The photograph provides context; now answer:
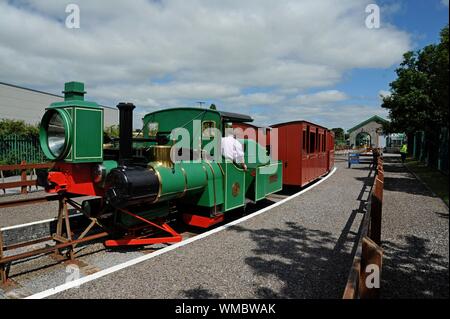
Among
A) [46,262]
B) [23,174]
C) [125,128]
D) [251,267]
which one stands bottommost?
[46,262]

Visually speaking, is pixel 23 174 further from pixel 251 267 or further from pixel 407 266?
pixel 407 266

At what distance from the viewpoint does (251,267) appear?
412 centimetres

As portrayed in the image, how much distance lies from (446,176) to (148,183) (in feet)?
12.4

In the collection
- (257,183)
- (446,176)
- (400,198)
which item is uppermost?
(446,176)

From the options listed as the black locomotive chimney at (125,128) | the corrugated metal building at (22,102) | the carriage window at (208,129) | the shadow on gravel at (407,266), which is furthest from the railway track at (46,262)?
the corrugated metal building at (22,102)

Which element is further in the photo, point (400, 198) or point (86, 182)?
point (400, 198)

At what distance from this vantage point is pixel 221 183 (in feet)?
19.0

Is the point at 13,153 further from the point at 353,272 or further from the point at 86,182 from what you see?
the point at 353,272

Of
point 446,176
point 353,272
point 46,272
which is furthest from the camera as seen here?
point 46,272

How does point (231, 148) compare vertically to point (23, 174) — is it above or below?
above

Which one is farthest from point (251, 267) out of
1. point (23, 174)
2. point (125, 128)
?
point (23, 174)

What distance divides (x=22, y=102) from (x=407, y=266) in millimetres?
24576

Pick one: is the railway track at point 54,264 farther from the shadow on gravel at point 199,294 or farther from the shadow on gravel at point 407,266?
the shadow on gravel at point 407,266
